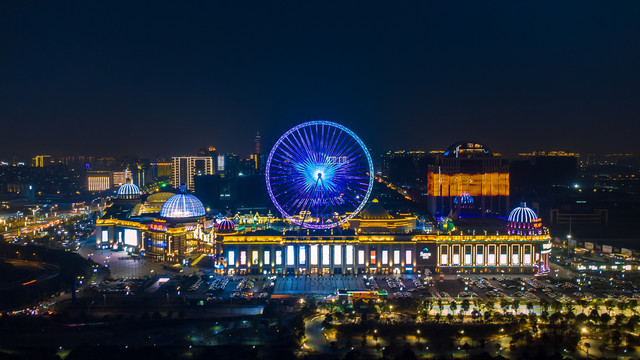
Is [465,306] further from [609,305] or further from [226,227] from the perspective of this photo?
[226,227]

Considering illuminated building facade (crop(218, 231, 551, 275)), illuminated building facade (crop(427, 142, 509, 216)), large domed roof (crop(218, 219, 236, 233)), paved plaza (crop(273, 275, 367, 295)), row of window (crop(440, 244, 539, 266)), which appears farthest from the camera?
illuminated building facade (crop(427, 142, 509, 216))

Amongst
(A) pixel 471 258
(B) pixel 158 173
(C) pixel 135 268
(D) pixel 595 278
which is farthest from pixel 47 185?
(D) pixel 595 278

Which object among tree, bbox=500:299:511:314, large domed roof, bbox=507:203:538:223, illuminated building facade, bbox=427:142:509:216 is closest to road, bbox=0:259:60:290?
tree, bbox=500:299:511:314

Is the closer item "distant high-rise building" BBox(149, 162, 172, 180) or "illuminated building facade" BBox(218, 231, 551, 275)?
"illuminated building facade" BBox(218, 231, 551, 275)

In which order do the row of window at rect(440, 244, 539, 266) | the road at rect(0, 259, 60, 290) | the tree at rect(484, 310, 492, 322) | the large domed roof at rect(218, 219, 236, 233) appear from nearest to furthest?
1. the tree at rect(484, 310, 492, 322)
2. the road at rect(0, 259, 60, 290)
3. the row of window at rect(440, 244, 539, 266)
4. the large domed roof at rect(218, 219, 236, 233)

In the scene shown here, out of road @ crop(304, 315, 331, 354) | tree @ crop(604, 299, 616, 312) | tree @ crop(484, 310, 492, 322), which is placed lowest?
road @ crop(304, 315, 331, 354)

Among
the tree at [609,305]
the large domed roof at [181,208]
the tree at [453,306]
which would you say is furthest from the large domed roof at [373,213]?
the tree at [609,305]

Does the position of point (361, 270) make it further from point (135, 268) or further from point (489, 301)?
point (135, 268)

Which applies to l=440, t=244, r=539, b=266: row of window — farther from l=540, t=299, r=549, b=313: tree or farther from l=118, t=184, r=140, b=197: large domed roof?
l=118, t=184, r=140, b=197: large domed roof
